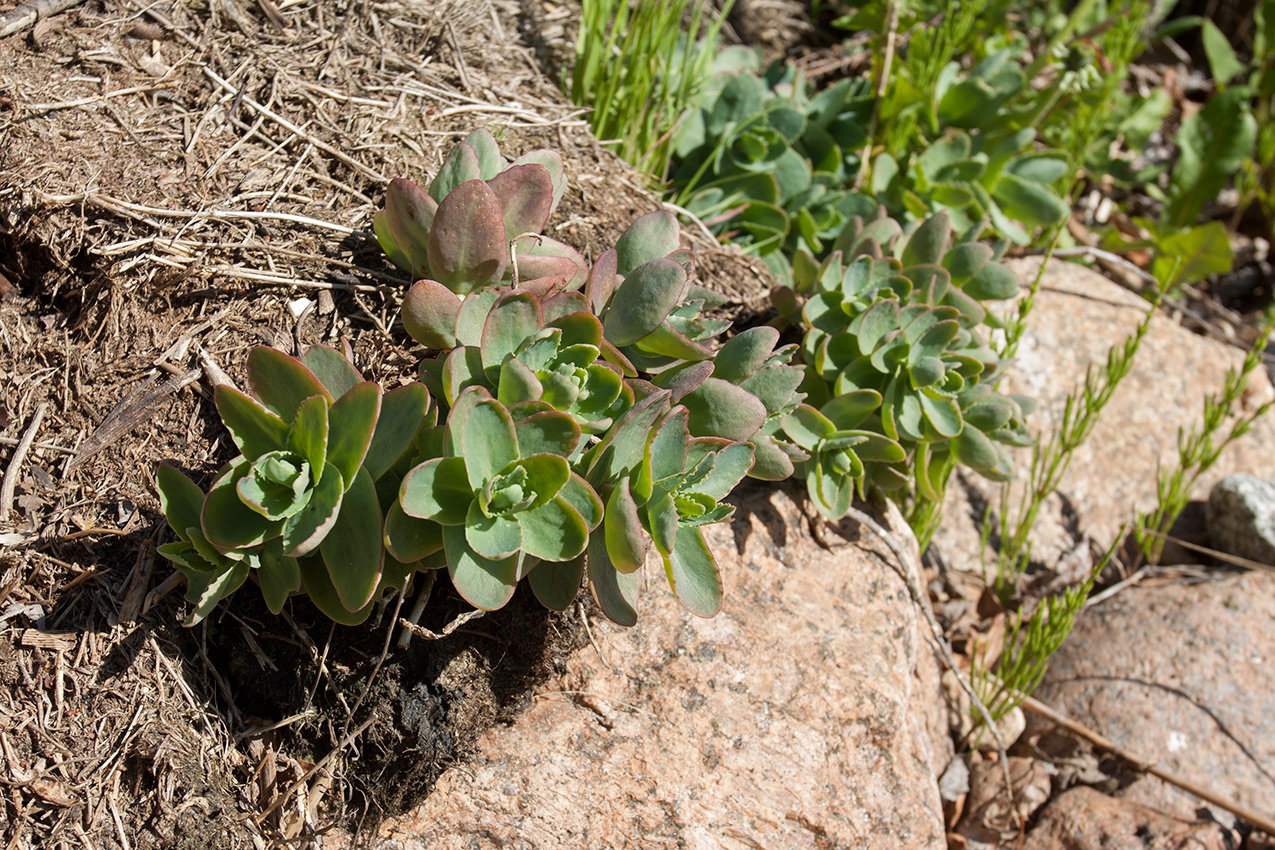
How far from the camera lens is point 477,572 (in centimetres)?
143

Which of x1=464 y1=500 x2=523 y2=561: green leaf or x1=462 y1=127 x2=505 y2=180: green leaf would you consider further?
x1=462 y1=127 x2=505 y2=180: green leaf

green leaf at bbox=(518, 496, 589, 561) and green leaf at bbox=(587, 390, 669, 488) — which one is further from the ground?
green leaf at bbox=(587, 390, 669, 488)

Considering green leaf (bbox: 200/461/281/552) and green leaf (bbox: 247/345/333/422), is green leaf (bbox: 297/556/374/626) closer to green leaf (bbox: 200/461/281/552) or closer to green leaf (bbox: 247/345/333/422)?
green leaf (bbox: 200/461/281/552)

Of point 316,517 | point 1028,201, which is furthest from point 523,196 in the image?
point 1028,201

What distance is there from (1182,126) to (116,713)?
4.70 meters

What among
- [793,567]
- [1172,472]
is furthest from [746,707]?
[1172,472]

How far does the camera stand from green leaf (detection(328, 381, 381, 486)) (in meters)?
1.36

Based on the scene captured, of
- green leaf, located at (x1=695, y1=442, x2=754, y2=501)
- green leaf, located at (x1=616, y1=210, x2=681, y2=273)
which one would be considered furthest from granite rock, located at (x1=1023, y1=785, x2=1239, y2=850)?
green leaf, located at (x1=616, y1=210, x2=681, y2=273)

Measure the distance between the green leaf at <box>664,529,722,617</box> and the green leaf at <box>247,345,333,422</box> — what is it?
2.21 ft

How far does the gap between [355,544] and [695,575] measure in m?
0.59

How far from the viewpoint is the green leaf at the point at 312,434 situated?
1348 mm

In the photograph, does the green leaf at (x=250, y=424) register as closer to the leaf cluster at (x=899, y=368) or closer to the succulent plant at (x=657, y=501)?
the succulent plant at (x=657, y=501)

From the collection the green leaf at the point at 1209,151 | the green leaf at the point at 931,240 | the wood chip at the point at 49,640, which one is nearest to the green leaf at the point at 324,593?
the wood chip at the point at 49,640

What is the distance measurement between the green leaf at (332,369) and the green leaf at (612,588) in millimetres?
521
